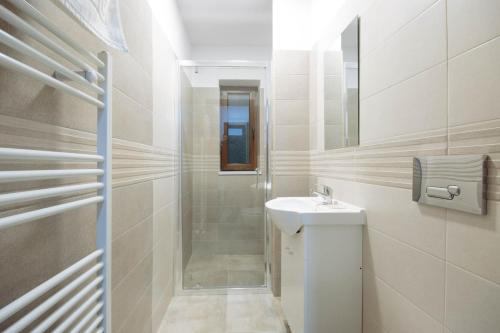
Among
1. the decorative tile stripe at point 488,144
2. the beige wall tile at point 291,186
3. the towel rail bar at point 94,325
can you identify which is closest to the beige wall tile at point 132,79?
the towel rail bar at point 94,325

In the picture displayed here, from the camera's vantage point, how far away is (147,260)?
5.13ft

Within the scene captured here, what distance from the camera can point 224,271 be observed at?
243 cm

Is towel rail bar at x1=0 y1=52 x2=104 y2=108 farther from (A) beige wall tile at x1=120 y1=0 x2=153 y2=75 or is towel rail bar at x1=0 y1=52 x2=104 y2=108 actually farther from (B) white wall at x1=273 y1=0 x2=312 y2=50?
(B) white wall at x1=273 y1=0 x2=312 y2=50

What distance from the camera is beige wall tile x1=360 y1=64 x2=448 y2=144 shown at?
828mm

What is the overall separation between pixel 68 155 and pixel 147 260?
1079mm

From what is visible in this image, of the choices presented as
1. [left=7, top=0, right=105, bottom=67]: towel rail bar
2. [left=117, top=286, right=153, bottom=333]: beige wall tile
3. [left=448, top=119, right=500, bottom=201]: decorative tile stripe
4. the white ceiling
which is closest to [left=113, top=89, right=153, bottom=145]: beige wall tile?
[left=7, top=0, right=105, bottom=67]: towel rail bar

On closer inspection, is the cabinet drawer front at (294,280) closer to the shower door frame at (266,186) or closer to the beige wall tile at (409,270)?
the beige wall tile at (409,270)

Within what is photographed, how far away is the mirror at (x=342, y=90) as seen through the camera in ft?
4.69

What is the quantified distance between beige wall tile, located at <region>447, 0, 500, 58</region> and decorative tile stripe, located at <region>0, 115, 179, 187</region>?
1.15 meters

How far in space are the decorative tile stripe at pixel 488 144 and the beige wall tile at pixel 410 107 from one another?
91mm

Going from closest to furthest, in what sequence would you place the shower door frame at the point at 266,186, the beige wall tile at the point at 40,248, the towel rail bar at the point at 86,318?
the beige wall tile at the point at 40,248 → the towel rail bar at the point at 86,318 → the shower door frame at the point at 266,186

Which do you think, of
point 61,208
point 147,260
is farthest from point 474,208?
point 147,260

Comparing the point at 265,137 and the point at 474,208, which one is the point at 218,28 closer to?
the point at 265,137

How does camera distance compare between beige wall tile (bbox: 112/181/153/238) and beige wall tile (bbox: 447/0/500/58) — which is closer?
beige wall tile (bbox: 447/0/500/58)
